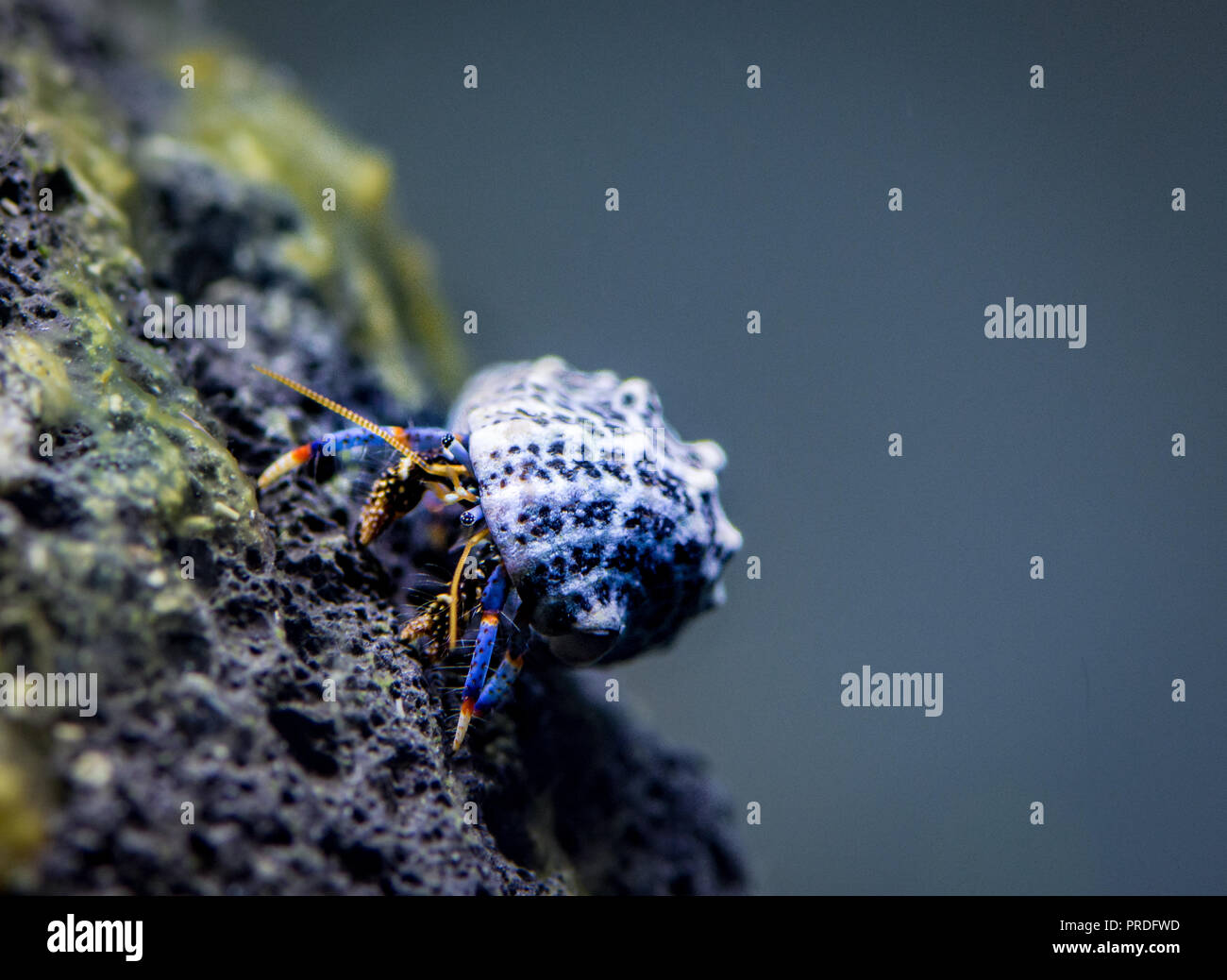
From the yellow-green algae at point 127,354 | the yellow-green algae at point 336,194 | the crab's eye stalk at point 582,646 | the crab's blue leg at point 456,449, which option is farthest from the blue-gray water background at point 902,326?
the crab's eye stalk at point 582,646

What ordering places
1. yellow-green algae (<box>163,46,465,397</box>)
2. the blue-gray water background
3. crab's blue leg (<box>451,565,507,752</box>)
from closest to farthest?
crab's blue leg (<box>451,565,507,752</box>) → yellow-green algae (<box>163,46,465,397</box>) → the blue-gray water background

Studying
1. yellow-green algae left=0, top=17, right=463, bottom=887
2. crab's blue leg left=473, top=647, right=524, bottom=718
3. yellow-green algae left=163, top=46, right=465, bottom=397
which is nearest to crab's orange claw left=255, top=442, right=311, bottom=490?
yellow-green algae left=0, top=17, right=463, bottom=887

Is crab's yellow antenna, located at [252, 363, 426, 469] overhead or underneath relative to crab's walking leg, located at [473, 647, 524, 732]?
overhead

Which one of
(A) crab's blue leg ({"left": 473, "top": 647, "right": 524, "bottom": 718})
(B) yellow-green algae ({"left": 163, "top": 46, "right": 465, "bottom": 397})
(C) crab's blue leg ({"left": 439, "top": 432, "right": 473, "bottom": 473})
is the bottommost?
(A) crab's blue leg ({"left": 473, "top": 647, "right": 524, "bottom": 718})

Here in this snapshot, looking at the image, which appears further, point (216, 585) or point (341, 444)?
point (341, 444)

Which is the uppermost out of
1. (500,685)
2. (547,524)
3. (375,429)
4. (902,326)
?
(902,326)

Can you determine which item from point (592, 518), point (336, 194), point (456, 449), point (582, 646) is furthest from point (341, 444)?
point (336, 194)

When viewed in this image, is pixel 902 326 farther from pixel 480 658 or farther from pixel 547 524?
pixel 480 658

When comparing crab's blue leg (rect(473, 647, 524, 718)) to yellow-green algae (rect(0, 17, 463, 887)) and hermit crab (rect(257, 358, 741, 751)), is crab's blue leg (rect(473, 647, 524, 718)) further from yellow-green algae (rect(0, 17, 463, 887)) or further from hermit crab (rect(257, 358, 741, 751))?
yellow-green algae (rect(0, 17, 463, 887))
